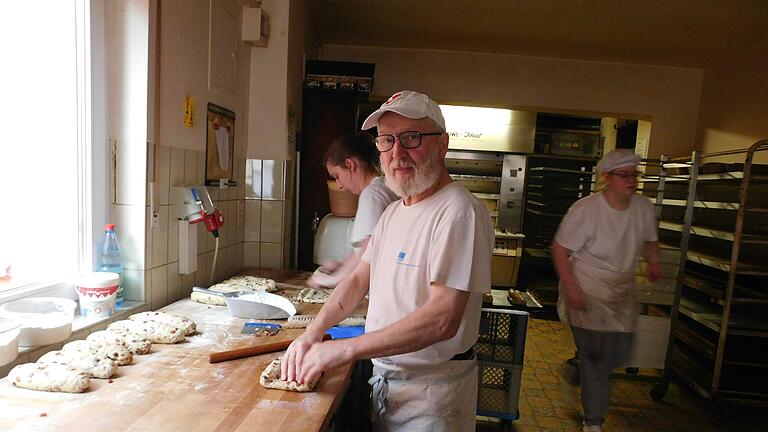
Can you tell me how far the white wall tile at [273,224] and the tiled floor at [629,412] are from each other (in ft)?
5.65

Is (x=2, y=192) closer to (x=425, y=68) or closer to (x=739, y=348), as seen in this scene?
(x=425, y=68)

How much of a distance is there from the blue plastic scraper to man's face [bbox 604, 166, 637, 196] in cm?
192

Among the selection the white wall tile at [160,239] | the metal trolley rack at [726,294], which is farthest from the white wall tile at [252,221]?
the metal trolley rack at [726,294]

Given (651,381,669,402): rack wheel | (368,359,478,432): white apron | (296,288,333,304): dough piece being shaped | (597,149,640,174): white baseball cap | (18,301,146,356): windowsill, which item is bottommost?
(651,381,669,402): rack wheel

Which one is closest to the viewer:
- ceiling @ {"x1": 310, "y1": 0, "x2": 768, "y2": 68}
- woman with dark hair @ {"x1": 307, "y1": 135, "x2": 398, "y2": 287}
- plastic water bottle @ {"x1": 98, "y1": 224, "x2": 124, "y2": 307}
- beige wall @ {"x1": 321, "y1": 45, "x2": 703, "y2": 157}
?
plastic water bottle @ {"x1": 98, "y1": 224, "x2": 124, "y2": 307}

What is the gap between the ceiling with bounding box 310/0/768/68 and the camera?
311cm

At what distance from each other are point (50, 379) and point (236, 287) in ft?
3.23

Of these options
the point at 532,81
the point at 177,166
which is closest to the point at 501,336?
the point at 177,166

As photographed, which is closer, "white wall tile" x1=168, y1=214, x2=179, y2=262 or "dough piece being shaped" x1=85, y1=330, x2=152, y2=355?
"dough piece being shaped" x1=85, y1=330, x2=152, y2=355

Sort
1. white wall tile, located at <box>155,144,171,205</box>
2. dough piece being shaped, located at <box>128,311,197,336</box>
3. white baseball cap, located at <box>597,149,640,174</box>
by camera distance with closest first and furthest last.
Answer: dough piece being shaped, located at <box>128,311,197,336</box>
white wall tile, located at <box>155,144,171,205</box>
white baseball cap, located at <box>597,149,640,174</box>

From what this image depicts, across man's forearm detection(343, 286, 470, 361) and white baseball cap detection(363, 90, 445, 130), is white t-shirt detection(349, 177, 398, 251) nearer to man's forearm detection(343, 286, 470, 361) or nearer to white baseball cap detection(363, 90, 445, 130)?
white baseball cap detection(363, 90, 445, 130)

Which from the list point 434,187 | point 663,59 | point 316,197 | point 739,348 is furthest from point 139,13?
point 663,59

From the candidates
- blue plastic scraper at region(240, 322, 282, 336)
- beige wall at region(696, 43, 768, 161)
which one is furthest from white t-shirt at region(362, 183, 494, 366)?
beige wall at region(696, 43, 768, 161)

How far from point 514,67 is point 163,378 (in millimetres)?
4301
